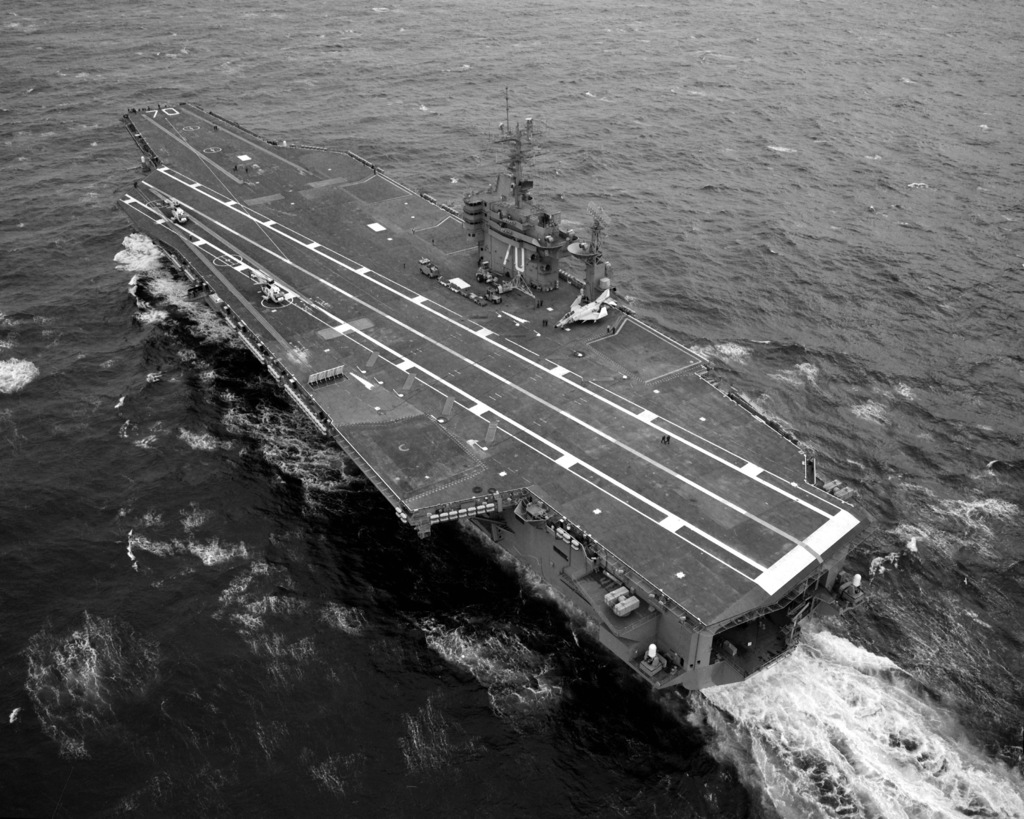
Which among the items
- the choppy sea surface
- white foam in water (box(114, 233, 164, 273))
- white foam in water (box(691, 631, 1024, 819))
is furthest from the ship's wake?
white foam in water (box(114, 233, 164, 273))

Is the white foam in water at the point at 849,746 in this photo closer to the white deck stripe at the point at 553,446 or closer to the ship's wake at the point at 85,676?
the white deck stripe at the point at 553,446

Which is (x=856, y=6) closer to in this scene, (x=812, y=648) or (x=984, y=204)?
(x=984, y=204)

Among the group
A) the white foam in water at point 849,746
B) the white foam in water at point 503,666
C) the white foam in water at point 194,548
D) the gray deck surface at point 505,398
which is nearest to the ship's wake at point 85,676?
the white foam in water at point 194,548

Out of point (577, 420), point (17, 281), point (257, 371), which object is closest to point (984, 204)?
point (577, 420)

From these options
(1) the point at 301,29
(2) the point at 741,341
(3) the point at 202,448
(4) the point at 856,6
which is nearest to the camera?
(3) the point at 202,448

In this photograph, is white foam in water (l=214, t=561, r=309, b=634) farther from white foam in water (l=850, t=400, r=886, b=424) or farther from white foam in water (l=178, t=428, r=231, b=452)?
white foam in water (l=850, t=400, r=886, b=424)
